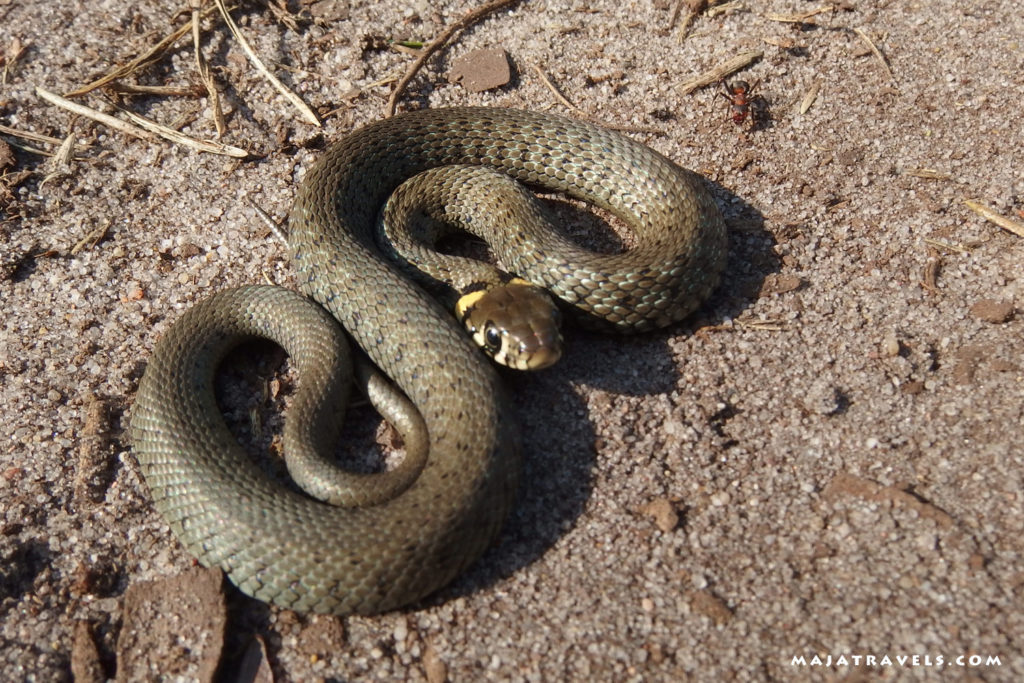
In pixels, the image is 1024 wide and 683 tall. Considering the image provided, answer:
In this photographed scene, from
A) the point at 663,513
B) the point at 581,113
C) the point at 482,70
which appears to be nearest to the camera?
the point at 663,513

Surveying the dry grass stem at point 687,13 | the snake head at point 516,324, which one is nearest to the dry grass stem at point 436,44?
the dry grass stem at point 687,13

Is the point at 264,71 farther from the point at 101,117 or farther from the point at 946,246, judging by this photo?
the point at 946,246

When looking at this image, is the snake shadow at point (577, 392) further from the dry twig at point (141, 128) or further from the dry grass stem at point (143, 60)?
the dry grass stem at point (143, 60)

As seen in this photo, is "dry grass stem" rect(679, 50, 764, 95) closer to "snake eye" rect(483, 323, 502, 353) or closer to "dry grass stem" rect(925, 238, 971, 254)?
"dry grass stem" rect(925, 238, 971, 254)

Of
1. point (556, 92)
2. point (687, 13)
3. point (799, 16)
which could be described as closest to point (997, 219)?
point (799, 16)

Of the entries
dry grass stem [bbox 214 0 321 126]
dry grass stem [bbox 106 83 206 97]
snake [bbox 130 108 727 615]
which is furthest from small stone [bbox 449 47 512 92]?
dry grass stem [bbox 106 83 206 97]

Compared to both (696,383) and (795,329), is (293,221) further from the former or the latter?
(795,329)
